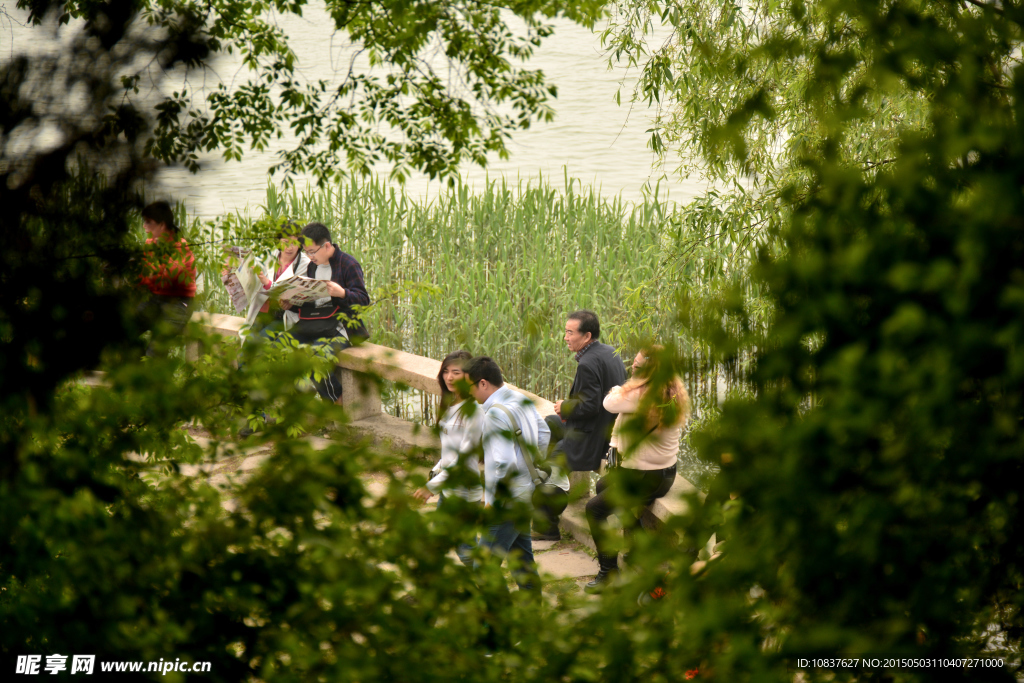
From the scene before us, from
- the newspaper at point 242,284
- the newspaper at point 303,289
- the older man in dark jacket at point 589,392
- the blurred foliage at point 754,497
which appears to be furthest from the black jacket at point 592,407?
the blurred foliage at point 754,497

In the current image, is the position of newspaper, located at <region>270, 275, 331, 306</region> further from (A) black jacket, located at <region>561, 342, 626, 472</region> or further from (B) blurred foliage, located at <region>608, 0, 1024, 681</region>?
(B) blurred foliage, located at <region>608, 0, 1024, 681</region>

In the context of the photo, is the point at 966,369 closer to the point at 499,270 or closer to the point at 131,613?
the point at 131,613

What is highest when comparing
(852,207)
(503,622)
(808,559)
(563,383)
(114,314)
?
(852,207)

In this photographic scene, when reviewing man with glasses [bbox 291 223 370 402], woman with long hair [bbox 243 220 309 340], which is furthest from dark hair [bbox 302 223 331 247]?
woman with long hair [bbox 243 220 309 340]

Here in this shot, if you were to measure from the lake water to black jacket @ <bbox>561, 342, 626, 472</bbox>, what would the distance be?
29.8 feet

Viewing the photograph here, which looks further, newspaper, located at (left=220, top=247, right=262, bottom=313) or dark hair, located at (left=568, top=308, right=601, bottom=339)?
newspaper, located at (left=220, top=247, right=262, bottom=313)

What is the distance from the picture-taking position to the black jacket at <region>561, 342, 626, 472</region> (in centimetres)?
578

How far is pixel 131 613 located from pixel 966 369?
4.72 ft

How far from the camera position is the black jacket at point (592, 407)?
5781 mm

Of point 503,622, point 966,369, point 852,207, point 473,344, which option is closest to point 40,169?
point 503,622

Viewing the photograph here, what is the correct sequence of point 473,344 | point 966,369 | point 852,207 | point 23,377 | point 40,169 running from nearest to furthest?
point 966,369
point 852,207
point 23,377
point 40,169
point 473,344

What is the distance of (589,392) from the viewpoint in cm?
578

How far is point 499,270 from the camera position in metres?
8.51

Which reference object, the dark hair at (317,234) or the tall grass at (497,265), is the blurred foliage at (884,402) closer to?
the tall grass at (497,265)
